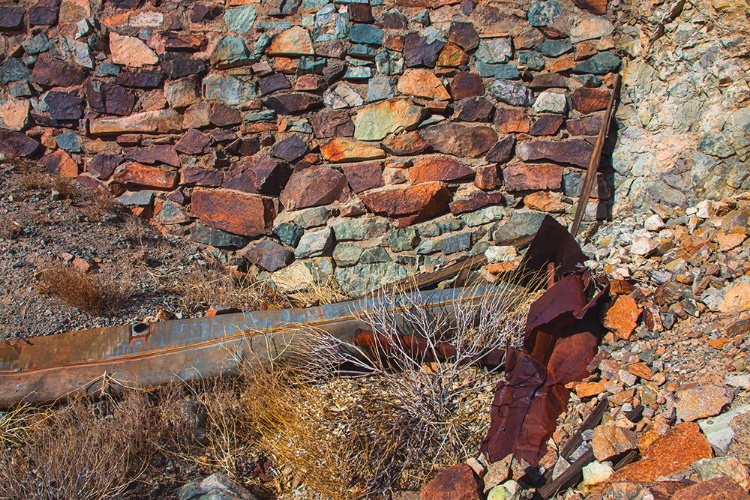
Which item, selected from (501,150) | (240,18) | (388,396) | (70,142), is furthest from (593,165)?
(70,142)

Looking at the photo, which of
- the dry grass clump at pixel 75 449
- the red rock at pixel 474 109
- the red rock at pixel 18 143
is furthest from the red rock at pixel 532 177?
the red rock at pixel 18 143

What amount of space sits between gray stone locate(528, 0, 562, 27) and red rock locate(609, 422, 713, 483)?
3110mm

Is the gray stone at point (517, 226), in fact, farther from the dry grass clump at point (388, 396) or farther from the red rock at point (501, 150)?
the dry grass clump at point (388, 396)

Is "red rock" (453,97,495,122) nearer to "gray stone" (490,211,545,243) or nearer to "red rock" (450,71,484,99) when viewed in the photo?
"red rock" (450,71,484,99)

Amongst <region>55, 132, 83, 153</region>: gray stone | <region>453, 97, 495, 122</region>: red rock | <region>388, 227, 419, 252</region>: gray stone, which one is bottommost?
<region>388, 227, 419, 252</region>: gray stone

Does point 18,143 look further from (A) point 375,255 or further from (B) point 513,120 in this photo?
(B) point 513,120

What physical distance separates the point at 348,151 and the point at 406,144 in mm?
423

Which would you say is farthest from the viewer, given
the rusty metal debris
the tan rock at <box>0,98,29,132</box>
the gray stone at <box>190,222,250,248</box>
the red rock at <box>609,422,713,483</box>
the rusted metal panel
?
the tan rock at <box>0,98,29,132</box>

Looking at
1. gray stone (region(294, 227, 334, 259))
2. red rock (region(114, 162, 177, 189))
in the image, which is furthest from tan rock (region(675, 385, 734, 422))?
red rock (region(114, 162, 177, 189))

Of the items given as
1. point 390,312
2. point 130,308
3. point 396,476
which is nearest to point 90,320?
point 130,308

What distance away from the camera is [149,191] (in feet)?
15.8

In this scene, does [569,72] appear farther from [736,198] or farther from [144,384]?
[144,384]

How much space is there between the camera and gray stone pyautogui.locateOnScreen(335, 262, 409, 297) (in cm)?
443

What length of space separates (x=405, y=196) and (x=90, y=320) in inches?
86.9
